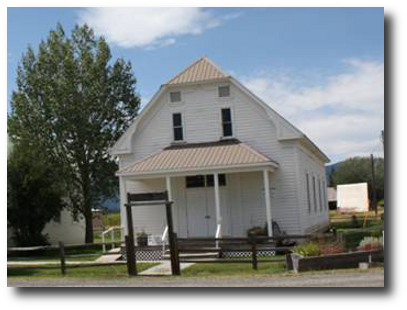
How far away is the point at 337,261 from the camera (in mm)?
15094

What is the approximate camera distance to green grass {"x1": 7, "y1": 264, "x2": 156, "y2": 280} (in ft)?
56.7

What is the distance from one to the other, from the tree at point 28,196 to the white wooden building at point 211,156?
6.31m

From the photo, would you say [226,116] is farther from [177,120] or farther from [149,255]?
[149,255]

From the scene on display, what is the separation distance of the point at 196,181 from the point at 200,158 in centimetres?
172

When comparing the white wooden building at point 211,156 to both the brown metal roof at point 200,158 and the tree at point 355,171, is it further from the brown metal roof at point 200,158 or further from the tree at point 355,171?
the tree at point 355,171

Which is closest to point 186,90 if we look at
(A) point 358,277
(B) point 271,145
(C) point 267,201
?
(B) point 271,145

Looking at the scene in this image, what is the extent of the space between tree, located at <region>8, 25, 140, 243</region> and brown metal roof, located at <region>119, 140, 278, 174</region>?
A: 31.6ft

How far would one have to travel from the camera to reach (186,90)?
84.8ft

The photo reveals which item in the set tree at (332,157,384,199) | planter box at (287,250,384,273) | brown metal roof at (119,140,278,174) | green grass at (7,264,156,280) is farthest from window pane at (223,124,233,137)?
tree at (332,157,384,199)

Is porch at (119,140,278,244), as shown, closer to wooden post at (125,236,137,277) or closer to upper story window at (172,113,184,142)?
upper story window at (172,113,184,142)

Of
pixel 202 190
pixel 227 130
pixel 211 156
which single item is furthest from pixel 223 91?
pixel 202 190

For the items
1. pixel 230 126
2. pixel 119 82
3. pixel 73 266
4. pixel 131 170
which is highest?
pixel 119 82
